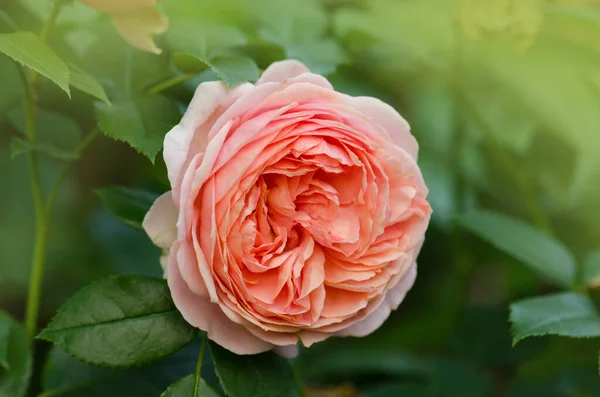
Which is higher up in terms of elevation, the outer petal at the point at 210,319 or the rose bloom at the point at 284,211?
the rose bloom at the point at 284,211

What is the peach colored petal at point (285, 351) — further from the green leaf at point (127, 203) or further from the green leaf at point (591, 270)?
the green leaf at point (591, 270)

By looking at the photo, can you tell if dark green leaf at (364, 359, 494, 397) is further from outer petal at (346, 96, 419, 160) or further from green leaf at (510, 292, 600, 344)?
outer petal at (346, 96, 419, 160)

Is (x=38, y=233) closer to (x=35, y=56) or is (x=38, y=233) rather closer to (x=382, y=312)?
(x=35, y=56)

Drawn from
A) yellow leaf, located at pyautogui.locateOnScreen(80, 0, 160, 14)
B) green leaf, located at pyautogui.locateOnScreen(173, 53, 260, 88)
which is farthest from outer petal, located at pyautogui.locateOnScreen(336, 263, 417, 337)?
yellow leaf, located at pyautogui.locateOnScreen(80, 0, 160, 14)

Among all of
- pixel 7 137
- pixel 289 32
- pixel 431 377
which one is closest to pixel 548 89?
pixel 289 32

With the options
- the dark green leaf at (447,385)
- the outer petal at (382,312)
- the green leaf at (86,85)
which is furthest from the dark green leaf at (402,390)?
the green leaf at (86,85)

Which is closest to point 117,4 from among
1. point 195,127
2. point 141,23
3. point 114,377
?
point 141,23
